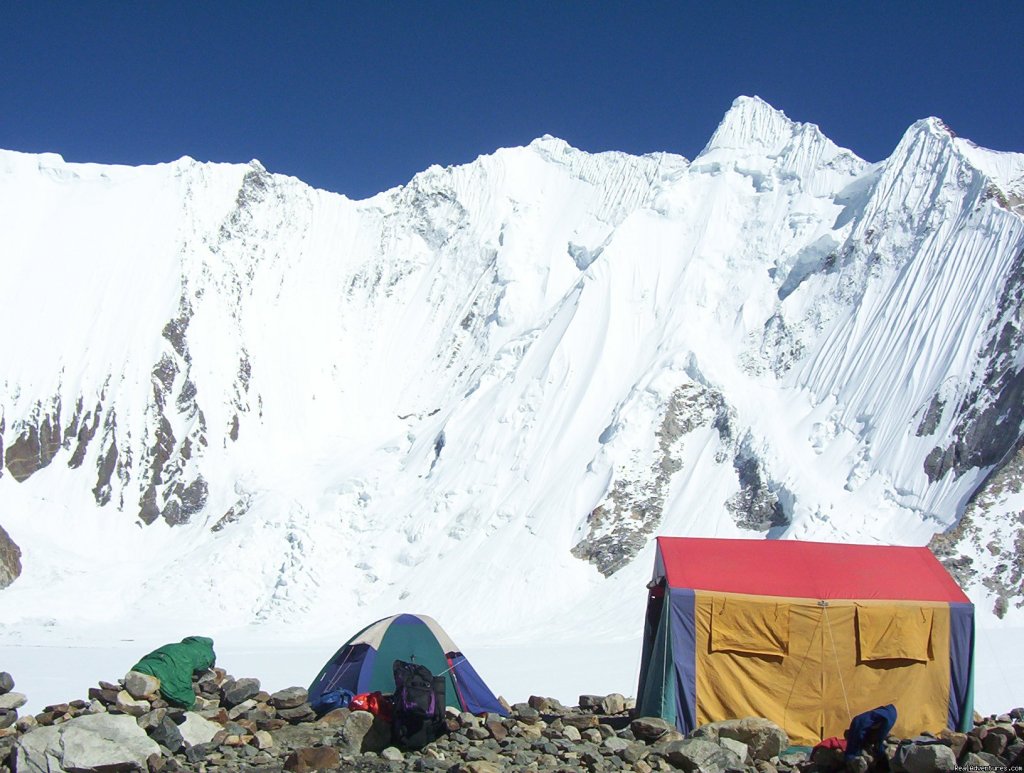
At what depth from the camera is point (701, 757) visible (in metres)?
9.76

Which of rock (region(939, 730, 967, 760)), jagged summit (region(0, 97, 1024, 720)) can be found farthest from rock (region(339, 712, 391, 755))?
jagged summit (region(0, 97, 1024, 720))

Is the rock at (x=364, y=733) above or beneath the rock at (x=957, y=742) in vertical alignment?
beneath

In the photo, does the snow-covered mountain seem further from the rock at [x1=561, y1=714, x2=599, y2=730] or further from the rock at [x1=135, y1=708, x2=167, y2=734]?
the rock at [x1=135, y1=708, x2=167, y2=734]

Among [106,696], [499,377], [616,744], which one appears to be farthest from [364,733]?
[499,377]

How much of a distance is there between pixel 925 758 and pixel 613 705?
16.0ft

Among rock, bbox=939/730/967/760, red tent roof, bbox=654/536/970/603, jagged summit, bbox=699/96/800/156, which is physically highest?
jagged summit, bbox=699/96/800/156

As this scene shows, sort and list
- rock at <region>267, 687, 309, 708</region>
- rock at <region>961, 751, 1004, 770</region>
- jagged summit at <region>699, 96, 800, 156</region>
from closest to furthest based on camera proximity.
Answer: rock at <region>961, 751, 1004, 770</region> < rock at <region>267, 687, 309, 708</region> < jagged summit at <region>699, 96, 800, 156</region>

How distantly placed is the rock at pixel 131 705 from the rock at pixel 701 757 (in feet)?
20.2

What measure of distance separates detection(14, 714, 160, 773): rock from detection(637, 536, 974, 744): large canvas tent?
6.01 m

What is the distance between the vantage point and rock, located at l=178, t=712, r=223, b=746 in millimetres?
10562

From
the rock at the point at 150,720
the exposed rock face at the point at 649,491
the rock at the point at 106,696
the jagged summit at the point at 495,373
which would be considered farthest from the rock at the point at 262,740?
the exposed rock face at the point at 649,491

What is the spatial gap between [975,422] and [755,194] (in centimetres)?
2167

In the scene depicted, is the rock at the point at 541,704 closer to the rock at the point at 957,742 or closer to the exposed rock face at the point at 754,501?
the rock at the point at 957,742

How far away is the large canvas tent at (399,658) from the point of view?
1272 cm
